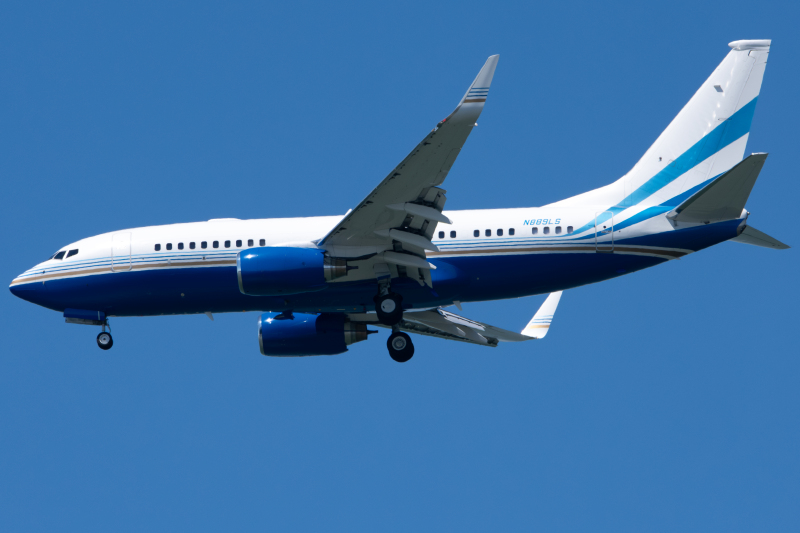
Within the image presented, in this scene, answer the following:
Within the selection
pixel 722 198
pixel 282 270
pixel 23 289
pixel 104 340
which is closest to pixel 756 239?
pixel 722 198

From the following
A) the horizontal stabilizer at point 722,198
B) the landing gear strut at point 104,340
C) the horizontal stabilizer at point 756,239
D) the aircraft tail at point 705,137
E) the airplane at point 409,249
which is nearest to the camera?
the horizontal stabilizer at point 722,198

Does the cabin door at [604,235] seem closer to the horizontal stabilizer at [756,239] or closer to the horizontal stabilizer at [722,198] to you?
the horizontal stabilizer at [722,198]

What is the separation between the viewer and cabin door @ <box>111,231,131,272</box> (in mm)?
30750

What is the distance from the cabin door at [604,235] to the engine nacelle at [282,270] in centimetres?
739

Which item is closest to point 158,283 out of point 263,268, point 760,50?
point 263,268

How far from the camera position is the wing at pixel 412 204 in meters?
23.6

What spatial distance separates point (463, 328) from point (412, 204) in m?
9.14

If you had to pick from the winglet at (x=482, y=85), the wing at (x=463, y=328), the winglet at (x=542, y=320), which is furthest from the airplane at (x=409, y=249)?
the winglet at (x=542, y=320)

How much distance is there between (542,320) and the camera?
35.6m

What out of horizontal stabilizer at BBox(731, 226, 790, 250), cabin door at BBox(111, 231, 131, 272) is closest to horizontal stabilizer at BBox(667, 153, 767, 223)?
horizontal stabilizer at BBox(731, 226, 790, 250)

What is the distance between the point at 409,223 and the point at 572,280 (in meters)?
5.21

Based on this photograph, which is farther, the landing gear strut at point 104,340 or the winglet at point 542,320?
the winglet at point 542,320

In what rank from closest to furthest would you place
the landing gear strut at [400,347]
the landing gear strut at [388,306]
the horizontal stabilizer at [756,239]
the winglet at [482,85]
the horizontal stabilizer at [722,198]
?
the winglet at [482,85]
the horizontal stabilizer at [722,198]
the horizontal stabilizer at [756,239]
the landing gear strut at [388,306]
the landing gear strut at [400,347]

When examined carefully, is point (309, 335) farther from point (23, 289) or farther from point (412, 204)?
point (23, 289)
